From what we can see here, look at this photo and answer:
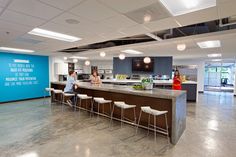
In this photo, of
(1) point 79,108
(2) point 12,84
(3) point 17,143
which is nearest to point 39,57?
(2) point 12,84

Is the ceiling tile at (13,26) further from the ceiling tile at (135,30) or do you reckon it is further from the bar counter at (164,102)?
the bar counter at (164,102)

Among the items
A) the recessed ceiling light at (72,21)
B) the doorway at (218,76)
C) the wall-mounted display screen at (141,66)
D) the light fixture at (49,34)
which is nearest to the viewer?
the recessed ceiling light at (72,21)

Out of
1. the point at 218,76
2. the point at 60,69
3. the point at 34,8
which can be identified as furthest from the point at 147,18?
the point at 218,76

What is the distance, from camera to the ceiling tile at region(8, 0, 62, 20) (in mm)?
2135

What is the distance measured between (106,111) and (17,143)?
8.56 ft

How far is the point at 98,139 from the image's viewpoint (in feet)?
10.9

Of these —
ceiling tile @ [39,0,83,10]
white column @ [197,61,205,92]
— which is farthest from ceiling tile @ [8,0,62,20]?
white column @ [197,61,205,92]

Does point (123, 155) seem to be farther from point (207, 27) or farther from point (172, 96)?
point (207, 27)

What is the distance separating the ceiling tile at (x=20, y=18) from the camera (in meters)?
2.53

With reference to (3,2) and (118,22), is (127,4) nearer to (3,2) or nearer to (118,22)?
(118,22)

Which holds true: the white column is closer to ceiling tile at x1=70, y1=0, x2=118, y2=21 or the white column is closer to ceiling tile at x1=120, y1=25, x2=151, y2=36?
ceiling tile at x1=120, y1=25, x2=151, y2=36

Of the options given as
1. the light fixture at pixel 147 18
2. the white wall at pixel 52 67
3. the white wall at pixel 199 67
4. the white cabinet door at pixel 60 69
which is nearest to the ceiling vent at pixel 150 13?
the light fixture at pixel 147 18

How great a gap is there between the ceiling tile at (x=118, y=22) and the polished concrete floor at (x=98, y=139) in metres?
2.47

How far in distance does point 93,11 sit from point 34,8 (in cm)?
89
